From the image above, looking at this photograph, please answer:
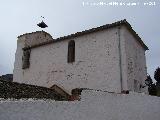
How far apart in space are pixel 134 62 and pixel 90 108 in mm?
7653

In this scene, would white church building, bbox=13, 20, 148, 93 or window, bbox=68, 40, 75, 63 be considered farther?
window, bbox=68, 40, 75, 63

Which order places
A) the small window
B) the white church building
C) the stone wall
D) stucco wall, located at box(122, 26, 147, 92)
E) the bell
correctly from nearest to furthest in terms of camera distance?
the stone wall, the white church building, stucco wall, located at box(122, 26, 147, 92), the small window, the bell

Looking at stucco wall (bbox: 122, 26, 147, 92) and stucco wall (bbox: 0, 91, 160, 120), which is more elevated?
stucco wall (bbox: 122, 26, 147, 92)

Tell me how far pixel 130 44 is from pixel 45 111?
986 cm

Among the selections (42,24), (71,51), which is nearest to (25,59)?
(42,24)

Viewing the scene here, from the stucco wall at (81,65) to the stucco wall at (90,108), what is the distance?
1833 millimetres

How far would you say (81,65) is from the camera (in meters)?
16.4

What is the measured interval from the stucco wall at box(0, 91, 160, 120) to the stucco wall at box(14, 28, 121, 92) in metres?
1.83

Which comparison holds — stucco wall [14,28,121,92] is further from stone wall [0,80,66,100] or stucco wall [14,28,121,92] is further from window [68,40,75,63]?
stone wall [0,80,66,100]

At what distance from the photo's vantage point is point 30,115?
736cm

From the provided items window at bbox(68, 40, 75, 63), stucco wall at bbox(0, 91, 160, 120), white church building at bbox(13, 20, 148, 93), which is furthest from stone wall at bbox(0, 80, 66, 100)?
window at bbox(68, 40, 75, 63)

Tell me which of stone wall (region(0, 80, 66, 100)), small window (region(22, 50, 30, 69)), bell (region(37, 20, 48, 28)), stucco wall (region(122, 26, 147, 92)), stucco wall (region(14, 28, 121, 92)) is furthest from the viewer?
bell (region(37, 20, 48, 28))

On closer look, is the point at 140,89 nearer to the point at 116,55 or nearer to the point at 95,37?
the point at 116,55

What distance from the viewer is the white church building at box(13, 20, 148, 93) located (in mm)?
14953
